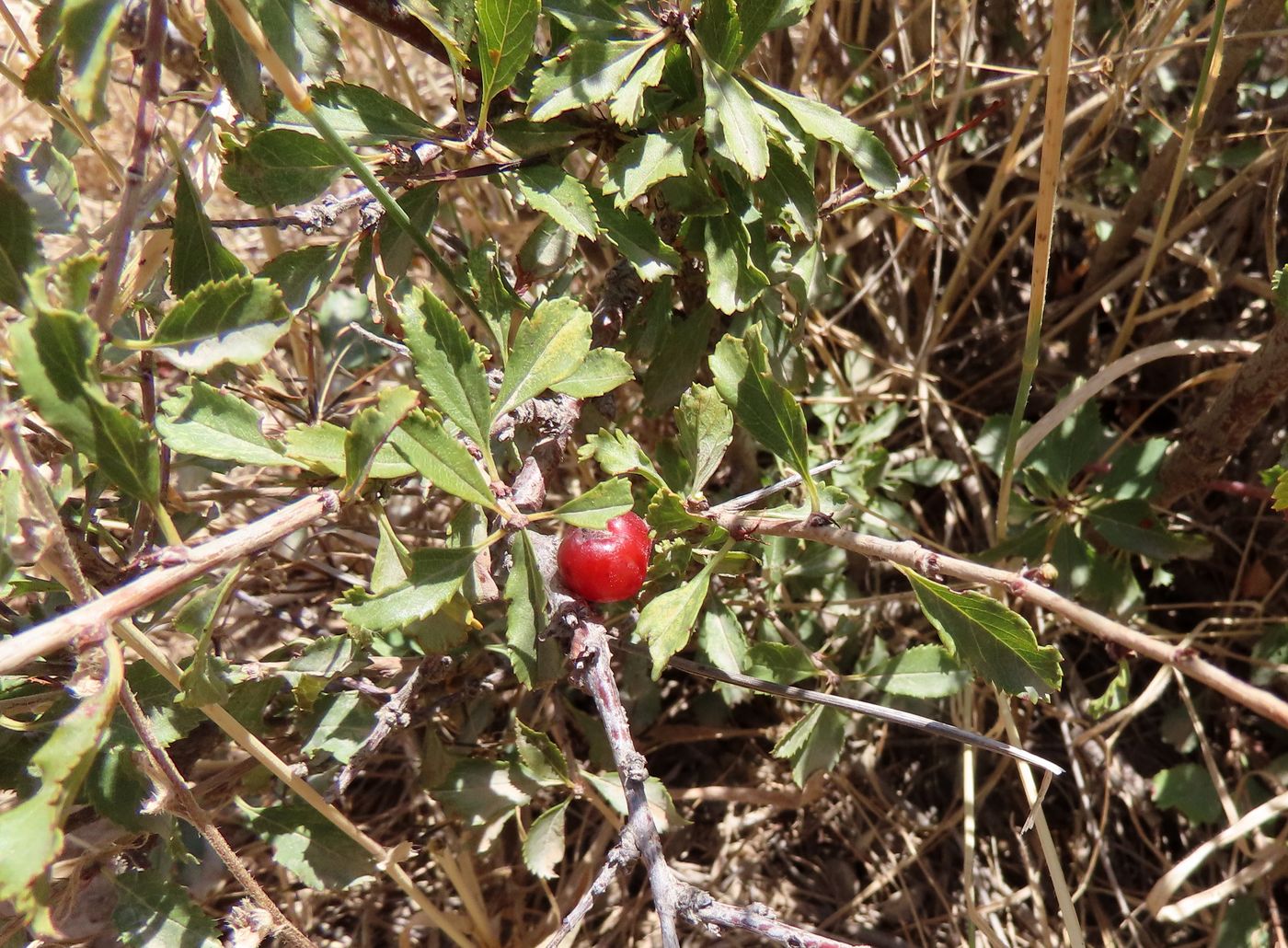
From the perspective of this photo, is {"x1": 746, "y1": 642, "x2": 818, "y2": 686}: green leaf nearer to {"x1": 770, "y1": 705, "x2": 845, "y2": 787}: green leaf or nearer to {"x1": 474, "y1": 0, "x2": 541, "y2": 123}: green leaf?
{"x1": 770, "y1": 705, "x2": 845, "y2": 787}: green leaf

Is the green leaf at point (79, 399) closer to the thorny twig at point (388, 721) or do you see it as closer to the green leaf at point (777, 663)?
the thorny twig at point (388, 721)

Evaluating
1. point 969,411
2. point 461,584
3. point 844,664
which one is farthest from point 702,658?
point 969,411

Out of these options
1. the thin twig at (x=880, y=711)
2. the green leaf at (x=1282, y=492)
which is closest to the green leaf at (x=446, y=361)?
the thin twig at (x=880, y=711)

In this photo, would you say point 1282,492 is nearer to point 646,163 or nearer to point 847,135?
point 847,135

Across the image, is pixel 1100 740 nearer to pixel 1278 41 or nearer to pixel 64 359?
pixel 1278 41

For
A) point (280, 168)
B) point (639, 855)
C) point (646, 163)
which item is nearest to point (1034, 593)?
point (639, 855)

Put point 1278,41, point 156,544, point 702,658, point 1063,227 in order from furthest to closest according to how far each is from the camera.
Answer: point 1063,227 < point 1278,41 < point 702,658 < point 156,544
